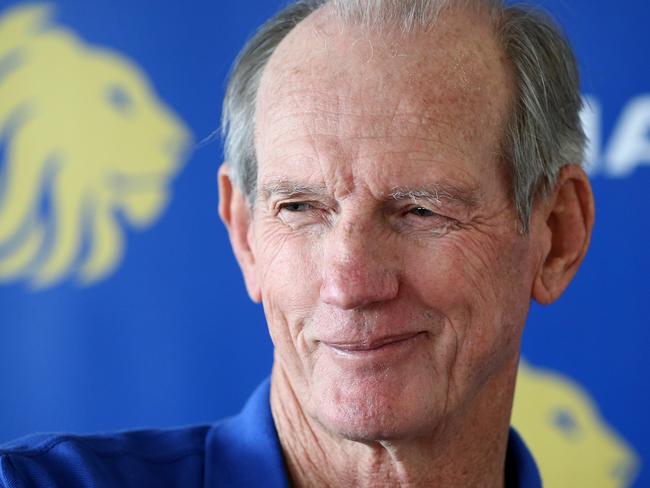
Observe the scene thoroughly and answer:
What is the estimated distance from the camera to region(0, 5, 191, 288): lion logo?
263 cm

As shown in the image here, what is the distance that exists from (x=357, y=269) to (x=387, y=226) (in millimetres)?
99

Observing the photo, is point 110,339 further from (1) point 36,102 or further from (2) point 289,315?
(2) point 289,315

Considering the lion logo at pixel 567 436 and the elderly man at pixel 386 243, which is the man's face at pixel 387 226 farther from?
the lion logo at pixel 567 436

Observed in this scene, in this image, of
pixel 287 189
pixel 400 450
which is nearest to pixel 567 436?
pixel 400 450

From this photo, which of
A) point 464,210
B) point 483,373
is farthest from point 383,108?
point 483,373

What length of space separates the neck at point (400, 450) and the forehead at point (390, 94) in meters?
0.41

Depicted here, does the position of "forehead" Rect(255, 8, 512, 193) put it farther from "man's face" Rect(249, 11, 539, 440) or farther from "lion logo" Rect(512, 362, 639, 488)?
"lion logo" Rect(512, 362, 639, 488)

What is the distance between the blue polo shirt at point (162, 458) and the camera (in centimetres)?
136

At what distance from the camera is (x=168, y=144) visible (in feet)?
8.63

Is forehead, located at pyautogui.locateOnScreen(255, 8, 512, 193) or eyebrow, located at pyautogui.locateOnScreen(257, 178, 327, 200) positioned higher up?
forehead, located at pyautogui.locateOnScreen(255, 8, 512, 193)

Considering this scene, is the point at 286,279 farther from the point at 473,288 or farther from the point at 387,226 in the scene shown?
the point at 473,288

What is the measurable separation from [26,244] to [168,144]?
480mm

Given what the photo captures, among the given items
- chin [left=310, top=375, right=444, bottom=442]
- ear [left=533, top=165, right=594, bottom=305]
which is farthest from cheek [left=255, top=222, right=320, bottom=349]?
ear [left=533, top=165, right=594, bottom=305]

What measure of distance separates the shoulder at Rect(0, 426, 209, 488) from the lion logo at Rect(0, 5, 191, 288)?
1.15 m
